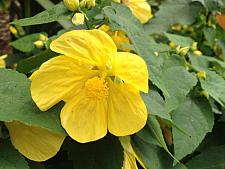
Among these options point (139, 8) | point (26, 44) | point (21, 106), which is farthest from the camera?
point (26, 44)

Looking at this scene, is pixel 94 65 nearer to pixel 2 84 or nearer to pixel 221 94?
pixel 2 84

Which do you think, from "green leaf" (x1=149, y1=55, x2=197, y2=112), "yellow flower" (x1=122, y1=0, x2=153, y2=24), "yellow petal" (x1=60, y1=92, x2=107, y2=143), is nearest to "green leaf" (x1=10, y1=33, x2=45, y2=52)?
"yellow flower" (x1=122, y1=0, x2=153, y2=24)

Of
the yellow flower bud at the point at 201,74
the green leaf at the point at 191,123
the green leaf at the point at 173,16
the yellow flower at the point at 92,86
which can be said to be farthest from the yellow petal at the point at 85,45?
the green leaf at the point at 173,16

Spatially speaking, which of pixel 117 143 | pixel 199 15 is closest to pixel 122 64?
pixel 117 143

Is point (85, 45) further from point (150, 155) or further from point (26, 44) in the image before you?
point (26, 44)

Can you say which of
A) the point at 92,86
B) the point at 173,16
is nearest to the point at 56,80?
the point at 92,86

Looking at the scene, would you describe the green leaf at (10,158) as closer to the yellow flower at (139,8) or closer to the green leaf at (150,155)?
the green leaf at (150,155)
